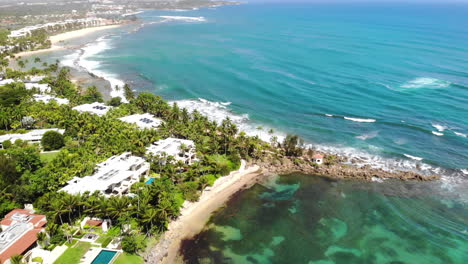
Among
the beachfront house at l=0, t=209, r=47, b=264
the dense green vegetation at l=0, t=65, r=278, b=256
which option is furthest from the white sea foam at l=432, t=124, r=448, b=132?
→ the beachfront house at l=0, t=209, r=47, b=264

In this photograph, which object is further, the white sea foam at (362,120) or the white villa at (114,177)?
the white sea foam at (362,120)

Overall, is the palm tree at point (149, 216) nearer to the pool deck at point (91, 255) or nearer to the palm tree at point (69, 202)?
the pool deck at point (91, 255)

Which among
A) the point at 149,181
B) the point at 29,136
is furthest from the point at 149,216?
the point at 29,136

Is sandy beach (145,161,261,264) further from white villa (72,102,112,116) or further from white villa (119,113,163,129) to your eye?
white villa (72,102,112,116)

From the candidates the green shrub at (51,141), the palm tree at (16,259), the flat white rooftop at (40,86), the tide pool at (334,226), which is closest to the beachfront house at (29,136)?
the green shrub at (51,141)

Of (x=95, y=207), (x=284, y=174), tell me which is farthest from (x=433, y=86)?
(x=95, y=207)

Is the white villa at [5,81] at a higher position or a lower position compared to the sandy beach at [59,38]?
lower

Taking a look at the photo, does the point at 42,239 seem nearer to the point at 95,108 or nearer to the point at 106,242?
the point at 106,242

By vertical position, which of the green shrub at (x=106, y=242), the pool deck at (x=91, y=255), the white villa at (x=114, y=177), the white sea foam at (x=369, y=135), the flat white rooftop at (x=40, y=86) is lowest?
the pool deck at (x=91, y=255)
